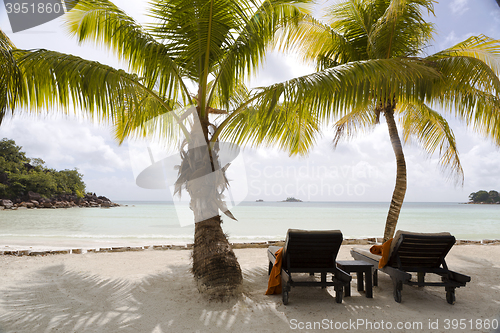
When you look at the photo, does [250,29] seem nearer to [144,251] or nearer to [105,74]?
[105,74]

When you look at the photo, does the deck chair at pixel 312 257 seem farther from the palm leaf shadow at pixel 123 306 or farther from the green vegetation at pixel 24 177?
the green vegetation at pixel 24 177

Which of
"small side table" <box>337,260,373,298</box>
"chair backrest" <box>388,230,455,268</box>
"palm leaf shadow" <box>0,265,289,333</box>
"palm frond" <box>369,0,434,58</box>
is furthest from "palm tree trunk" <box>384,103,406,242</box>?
"palm leaf shadow" <box>0,265,289,333</box>

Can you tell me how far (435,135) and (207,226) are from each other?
280 inches

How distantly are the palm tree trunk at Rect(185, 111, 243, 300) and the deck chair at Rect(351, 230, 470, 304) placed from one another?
2214 mm

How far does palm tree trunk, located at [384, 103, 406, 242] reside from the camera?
264 inches

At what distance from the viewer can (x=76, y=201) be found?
39.3m

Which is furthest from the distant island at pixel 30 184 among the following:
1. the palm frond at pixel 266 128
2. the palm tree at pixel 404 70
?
the palm tree at pixel 404 70

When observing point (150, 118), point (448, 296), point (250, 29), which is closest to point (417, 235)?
point (448, 296)

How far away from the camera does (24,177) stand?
32656 millimetres

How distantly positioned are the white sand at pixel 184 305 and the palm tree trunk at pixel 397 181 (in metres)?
1.67

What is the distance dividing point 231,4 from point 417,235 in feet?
14.4

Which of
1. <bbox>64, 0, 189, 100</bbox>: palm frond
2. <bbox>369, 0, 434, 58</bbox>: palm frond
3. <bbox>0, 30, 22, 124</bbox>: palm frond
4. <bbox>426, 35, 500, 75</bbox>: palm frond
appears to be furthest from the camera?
<bbox>369, 0, 434, 58</bbox>: palm frond

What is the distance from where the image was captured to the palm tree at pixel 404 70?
4004 mm

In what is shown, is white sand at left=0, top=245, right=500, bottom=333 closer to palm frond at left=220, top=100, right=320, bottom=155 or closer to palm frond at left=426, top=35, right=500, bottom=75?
palm frond at left=220, top=100, right=320, bottom=155
